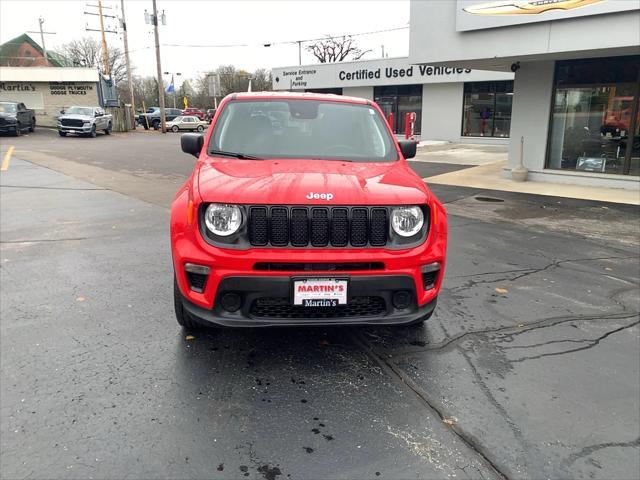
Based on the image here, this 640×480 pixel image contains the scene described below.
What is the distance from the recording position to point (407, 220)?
3326 millimetres

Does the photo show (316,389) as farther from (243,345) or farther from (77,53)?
(77,53)

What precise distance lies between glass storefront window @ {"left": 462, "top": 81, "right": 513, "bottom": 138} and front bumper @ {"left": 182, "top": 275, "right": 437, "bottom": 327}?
2414 centimetres

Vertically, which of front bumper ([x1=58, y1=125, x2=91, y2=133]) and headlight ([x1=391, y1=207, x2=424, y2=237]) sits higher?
front bumper ([x1=58, y1=125, x2=91, y2=133])

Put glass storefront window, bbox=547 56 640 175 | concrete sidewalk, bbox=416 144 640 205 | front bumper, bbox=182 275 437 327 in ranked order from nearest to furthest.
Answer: front bumper, bbox=182 275 437 327 → concrete sidewalk, bbox=416 144 640 205 → glass storefront window, bbox=547 56 640 175

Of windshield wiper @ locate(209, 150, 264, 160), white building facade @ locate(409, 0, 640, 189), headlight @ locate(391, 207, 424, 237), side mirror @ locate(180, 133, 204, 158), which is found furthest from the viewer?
white building facade @ locate(409, 0, 640, 189)

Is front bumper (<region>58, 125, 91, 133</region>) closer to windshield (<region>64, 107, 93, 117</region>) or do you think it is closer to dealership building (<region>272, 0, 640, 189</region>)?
windshield (<region>64, 107, 93, 117</region>)

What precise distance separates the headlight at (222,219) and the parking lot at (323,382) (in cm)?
101

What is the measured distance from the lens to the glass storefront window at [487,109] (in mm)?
24984

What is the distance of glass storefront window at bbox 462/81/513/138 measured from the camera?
25.0 m

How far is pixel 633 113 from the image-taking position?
11.9 metres

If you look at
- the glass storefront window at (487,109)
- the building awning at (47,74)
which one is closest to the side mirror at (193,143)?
the glass storefront window at (487,109)

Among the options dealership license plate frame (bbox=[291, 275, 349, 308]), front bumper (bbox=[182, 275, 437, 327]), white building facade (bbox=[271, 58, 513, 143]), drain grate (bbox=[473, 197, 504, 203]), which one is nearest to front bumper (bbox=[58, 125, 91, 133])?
white building facade (bbox=[271, 58, 513, 143])

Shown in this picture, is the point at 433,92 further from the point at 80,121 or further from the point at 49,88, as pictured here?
the point at 49,88

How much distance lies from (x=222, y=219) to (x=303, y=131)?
159 cm
